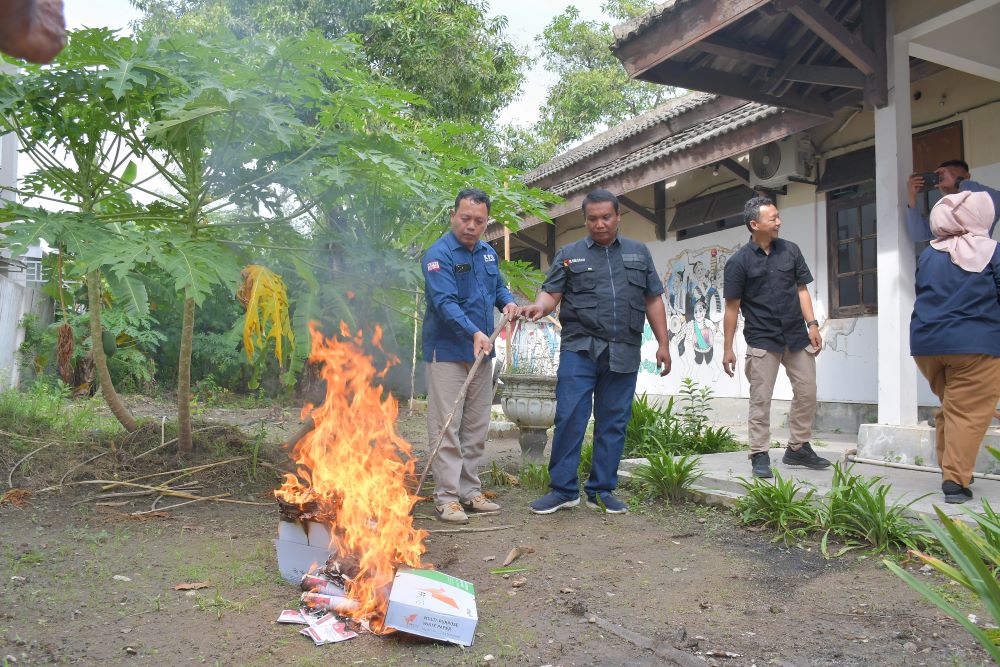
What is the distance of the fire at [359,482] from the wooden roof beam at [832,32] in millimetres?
4149

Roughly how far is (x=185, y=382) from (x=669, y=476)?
3547 millimetres

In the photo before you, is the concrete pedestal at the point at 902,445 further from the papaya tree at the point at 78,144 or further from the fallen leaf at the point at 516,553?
the papaya tree at the point at 78,144

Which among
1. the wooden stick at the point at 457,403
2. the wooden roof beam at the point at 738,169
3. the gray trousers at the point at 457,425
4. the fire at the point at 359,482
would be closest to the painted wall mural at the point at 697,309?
the wooden roof beam at the point at 738,169

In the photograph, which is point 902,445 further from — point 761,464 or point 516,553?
point 516,553

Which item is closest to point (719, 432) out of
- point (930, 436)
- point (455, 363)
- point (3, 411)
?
point (930, 436)

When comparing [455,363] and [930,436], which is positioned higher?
[455,363]

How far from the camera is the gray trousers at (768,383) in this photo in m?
5.23

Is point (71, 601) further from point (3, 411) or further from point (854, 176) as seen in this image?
point (854, 176)

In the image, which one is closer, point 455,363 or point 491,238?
point 455,363

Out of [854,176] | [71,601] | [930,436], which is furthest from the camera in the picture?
[854,176]

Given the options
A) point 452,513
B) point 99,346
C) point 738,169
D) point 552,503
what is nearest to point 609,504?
point 552,503

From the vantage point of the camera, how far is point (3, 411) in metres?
6.21

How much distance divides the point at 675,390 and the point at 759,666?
9.00m

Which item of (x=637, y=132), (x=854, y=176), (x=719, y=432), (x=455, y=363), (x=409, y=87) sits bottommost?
(x=719, y=432)
